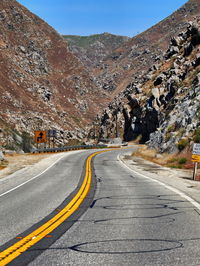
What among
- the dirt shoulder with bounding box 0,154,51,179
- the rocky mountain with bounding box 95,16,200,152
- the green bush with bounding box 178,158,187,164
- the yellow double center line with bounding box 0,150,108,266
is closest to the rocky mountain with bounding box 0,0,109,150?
the rocky mountain with bounding box 95,16,200,152

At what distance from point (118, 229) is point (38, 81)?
349 ft

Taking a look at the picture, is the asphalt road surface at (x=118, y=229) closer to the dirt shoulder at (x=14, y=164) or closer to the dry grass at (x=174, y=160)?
the dirt shoulder at (x=14, y=164)

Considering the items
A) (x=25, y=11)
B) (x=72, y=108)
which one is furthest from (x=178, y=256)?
(x=25, y=11)

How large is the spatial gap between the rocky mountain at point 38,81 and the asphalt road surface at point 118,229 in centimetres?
5758

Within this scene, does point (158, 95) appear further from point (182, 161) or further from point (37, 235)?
point (37, 235)

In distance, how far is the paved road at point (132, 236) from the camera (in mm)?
5184

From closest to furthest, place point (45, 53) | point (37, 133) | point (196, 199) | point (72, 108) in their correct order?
1. point (196, 199)
2. point (37, 133)
3. point (72, 108)
4. point (45, 53)

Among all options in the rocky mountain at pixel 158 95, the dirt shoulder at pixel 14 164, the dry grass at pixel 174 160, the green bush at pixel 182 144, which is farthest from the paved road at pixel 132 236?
the rocky mountain at pixel 158 95

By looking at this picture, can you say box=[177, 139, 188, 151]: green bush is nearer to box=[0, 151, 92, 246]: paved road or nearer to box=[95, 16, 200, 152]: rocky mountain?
box=[95, 16, 200, 152]: rocky mountain

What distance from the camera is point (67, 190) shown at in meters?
13.5

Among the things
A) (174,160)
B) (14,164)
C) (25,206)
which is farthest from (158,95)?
(25,206)

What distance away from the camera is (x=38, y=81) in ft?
360

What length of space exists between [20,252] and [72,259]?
95cm

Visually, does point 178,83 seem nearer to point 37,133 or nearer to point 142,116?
point 142,116
